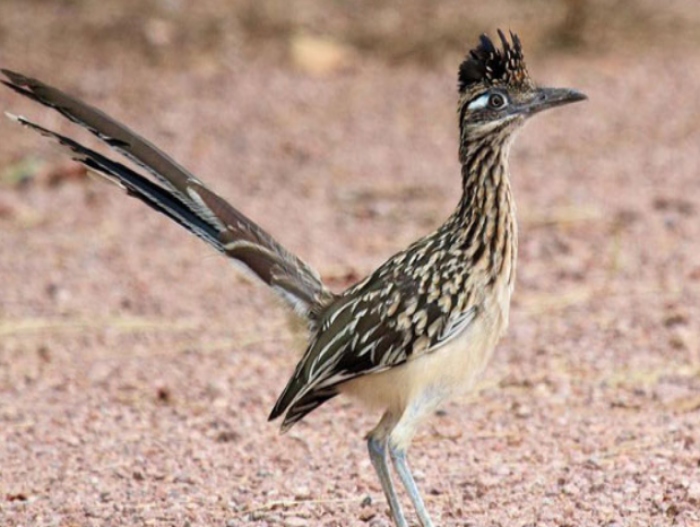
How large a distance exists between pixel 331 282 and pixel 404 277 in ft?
12.1

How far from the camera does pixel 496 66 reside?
18.9ft

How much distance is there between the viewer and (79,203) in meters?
11.5

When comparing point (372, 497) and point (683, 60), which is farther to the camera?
point (683, 60)

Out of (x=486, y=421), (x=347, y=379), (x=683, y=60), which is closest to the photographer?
(x=347, y=379)

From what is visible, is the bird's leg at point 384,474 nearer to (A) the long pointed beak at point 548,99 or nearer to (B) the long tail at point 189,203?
(B) the long tail at point 189,203

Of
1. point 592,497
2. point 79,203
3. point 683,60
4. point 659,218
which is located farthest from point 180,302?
point 683,60

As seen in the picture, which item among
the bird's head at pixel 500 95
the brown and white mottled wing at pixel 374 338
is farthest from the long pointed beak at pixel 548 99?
the brown and white mottled wing at pixel 374 338

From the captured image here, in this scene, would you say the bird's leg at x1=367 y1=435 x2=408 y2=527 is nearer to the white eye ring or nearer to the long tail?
the long tail

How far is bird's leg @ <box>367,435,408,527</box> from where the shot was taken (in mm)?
5480

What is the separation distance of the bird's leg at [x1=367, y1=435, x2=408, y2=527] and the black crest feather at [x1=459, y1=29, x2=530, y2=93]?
4.56 ft

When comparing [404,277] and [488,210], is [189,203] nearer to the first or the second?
[404,277]

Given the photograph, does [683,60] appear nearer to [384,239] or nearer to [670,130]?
[670,130]

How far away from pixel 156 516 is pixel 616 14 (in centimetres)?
1062

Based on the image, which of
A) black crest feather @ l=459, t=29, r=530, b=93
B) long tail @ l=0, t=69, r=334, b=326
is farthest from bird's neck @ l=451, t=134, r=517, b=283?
long tail @ l=0, t=69, r=334, b=326
